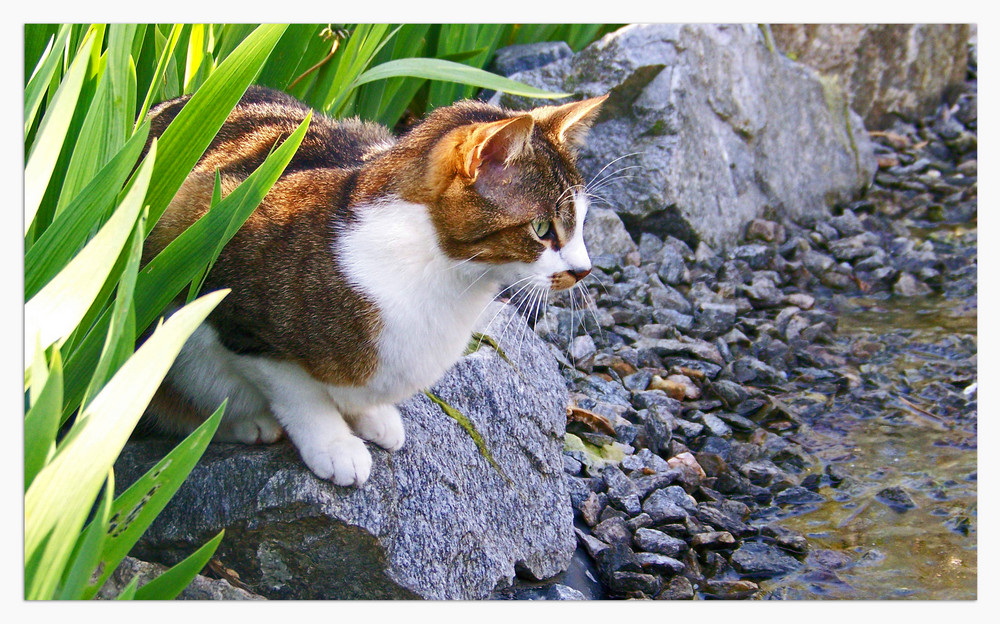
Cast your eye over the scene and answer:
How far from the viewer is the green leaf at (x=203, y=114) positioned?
3.73 feet

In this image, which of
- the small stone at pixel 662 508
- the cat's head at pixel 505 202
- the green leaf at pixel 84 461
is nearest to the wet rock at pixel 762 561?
the small stone at pixel 662 508

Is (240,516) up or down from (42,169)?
down

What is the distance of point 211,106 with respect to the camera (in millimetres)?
1146

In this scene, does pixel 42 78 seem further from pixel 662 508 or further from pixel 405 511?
pixel 662 508

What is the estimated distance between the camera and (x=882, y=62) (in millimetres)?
2896

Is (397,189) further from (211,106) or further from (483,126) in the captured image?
(211,106)

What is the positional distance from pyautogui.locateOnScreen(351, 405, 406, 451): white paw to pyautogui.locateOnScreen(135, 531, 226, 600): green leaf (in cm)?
41

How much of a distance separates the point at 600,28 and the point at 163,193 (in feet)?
5.52

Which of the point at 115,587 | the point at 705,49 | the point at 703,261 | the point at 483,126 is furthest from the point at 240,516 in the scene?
the point at 705,49

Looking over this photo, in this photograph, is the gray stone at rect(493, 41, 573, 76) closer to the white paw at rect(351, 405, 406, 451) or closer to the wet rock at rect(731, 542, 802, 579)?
the white paw at rect(351, 405, 406, 451)

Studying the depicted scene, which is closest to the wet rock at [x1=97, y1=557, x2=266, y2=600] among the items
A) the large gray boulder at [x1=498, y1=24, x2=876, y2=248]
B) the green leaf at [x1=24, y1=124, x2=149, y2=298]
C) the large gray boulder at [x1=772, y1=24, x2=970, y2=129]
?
the green leaf at [x1=24, y1=124, x2=149, y2=298]

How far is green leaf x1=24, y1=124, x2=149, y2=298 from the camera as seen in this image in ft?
3.50

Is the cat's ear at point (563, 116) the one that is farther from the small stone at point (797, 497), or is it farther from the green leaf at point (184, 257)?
the small stone at point (797, 497)

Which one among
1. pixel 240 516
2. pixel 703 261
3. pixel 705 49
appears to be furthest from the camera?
pixel 705 49
